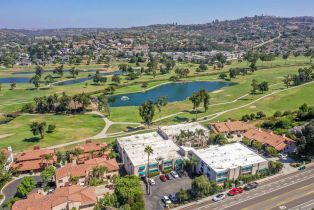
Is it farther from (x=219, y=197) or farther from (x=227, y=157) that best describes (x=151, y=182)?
(x=227, y=157)

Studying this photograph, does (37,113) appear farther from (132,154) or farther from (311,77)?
(311,77)

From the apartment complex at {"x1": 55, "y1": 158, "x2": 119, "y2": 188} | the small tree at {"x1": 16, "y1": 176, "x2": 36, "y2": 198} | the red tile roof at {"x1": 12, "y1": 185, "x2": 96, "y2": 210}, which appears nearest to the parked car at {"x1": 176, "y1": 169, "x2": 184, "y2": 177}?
the apartment complex at {"x1": 55, "y1": 158, "x2": 119, "y2": 188}

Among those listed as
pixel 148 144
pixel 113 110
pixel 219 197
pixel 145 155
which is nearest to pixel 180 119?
pixel 113 110

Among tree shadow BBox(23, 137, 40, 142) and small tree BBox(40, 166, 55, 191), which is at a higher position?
small tree BBox(40, 166, 55, 191)

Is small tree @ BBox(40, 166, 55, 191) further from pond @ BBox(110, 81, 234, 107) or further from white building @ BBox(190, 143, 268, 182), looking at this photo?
pond @ BBox(110, 81, 234, 107)

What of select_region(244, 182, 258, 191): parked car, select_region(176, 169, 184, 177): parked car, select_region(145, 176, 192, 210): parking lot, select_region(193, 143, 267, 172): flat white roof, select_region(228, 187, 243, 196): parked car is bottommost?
select_region(145, 176, 192, 210): parking lot

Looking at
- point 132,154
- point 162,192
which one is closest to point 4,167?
point 132,154
